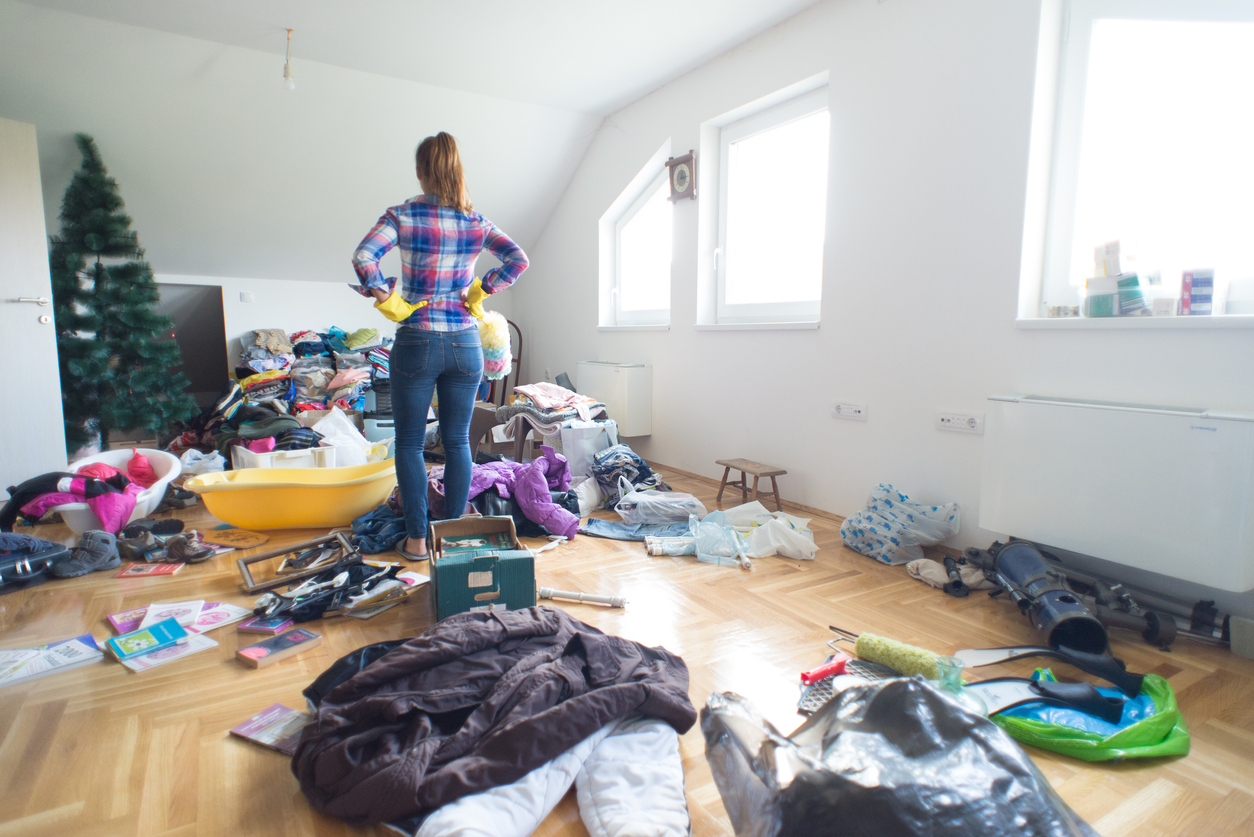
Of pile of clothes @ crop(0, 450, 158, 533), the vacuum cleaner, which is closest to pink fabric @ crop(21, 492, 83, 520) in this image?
pile of clothes @ crop(0, 450, 158, 533)

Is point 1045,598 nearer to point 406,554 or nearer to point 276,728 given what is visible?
point 276,728

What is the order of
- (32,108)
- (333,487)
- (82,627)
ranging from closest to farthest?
(82,627)
(333,487)
(32,108)

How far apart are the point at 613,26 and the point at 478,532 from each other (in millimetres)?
2578

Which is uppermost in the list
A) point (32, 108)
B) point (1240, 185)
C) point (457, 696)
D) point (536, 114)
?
point (536, 114)

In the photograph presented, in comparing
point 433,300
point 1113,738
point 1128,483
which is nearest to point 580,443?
point 433,300

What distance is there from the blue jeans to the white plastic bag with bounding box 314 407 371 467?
3.53 feet

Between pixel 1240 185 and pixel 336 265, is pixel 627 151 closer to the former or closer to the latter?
pixel 336 265

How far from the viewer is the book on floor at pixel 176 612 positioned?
1850 mm

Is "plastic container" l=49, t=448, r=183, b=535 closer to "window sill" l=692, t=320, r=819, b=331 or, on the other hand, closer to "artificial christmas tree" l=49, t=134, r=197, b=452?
"artificial christmas tree" l=49, t=134, r=197, b=452

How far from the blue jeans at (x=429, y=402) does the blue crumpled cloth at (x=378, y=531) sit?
5.8 inches

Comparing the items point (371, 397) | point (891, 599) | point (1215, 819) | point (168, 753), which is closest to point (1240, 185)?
point (891, 599)

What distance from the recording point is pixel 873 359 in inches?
109

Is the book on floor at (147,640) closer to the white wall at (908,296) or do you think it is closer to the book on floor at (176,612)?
the book on floor at (176,612)

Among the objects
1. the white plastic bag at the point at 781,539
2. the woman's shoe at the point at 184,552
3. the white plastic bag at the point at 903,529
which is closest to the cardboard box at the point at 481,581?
the white plastic bag at the point at 781,539
